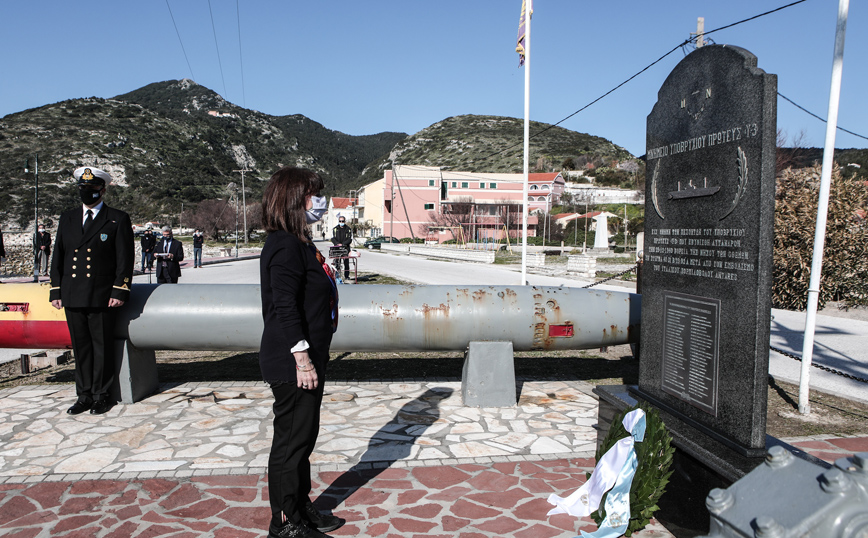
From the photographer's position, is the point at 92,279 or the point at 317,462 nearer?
the point at 317,462

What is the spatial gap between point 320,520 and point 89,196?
3407 millimetres

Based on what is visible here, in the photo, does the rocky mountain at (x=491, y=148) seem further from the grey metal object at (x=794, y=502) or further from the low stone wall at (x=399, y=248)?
the grey metal object at (x=794, y=502)

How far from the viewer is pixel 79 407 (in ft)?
15.5

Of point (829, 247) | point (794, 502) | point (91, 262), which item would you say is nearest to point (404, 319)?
point (91, 262)

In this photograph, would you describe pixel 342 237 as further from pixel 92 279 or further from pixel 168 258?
pixel 92 279

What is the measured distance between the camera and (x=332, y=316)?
2900 mm

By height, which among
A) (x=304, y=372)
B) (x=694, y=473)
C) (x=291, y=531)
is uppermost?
(x=304, y=372)

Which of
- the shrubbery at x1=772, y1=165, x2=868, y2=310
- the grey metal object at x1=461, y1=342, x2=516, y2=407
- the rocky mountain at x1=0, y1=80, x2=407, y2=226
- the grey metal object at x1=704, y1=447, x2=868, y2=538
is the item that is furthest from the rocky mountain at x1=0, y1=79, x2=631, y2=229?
the grey metal object at x1=704, y1=447, x2=868, y2=538

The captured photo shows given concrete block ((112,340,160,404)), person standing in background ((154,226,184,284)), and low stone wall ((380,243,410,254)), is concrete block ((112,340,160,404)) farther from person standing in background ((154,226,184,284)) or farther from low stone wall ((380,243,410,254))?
low stone wall ((380,243,410,254))

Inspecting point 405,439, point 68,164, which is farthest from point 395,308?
point 68,164

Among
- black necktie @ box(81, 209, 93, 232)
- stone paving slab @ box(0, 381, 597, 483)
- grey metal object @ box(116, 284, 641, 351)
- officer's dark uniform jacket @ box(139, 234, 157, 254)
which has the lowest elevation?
stone paving slab @ box(0, 381, 597, 483)

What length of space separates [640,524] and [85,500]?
10.2ft

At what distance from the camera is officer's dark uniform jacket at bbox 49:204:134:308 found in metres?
4.52

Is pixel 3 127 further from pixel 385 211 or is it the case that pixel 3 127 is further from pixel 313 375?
pixel 313 375
